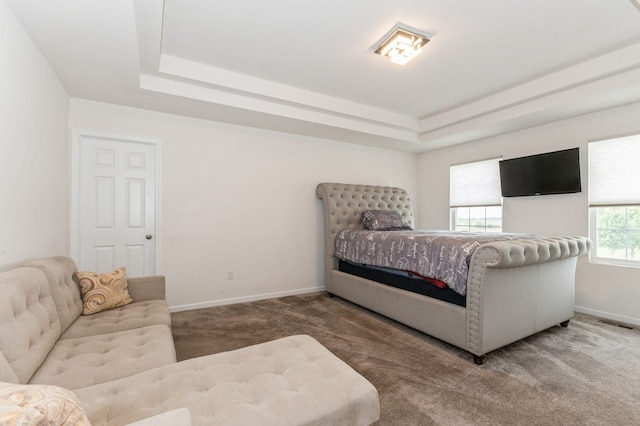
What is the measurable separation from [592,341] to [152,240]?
4.62 metres

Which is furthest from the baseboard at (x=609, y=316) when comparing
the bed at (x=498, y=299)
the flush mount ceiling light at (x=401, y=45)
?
the flush mount ceiling light at (x=401, y=45)

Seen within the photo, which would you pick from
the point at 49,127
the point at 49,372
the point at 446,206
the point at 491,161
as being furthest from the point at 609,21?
the point at 49,127

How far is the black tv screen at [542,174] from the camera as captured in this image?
3.48m

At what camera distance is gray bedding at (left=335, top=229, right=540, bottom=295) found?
2389 millimetres

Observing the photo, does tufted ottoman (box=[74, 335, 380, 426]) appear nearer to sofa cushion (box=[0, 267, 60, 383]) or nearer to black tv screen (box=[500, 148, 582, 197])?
sofa cushion (box=[0, 267, 60, 383])

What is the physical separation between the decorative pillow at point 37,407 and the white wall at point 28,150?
158 cm

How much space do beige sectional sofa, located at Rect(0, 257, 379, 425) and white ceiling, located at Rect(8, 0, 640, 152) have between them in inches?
66.3

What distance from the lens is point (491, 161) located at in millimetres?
4453

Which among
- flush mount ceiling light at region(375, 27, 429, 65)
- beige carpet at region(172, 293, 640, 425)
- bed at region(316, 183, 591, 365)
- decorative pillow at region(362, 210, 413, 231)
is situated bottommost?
beige carpet at region(172, 293, 640, 425)

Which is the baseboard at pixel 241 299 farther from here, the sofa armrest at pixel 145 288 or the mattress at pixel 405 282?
the sofa armrest at pixel 145 288

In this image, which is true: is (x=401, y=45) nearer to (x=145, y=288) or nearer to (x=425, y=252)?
(x=425, y=252)

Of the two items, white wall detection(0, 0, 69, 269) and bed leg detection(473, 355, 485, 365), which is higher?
white wall detection(0, 0, 69, 269)

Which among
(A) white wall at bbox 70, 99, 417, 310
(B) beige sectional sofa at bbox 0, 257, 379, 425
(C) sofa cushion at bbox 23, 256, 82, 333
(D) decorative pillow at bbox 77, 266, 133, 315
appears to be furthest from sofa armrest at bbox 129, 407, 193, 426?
(A) white wall at bbox 70, 99, 417, 310

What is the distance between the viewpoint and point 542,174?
12.3 ft
